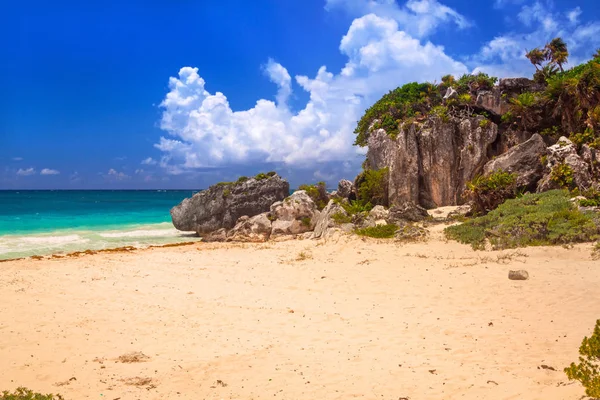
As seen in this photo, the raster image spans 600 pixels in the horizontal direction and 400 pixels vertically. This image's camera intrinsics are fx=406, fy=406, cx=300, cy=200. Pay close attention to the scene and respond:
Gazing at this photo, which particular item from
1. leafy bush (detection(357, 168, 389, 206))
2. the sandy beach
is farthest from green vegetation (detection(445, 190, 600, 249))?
leafy bush (detection(357, 168, 389, 206))

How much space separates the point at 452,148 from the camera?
27.9 metres

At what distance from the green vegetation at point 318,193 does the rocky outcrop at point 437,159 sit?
5145 mm

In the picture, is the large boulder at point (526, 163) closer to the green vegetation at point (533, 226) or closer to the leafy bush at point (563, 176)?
the leafy bush at point (563, 176)

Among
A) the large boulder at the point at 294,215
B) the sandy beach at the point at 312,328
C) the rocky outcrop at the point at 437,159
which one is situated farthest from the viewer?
the rocky outcrop at the point at 437,159

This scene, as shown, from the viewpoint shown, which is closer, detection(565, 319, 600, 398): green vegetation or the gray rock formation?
detection(565, 319, 600, 398): green vegetation

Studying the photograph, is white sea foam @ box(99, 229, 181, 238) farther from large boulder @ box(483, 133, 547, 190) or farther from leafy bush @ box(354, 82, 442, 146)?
large boulder @ box(483, 133, 547, 190)

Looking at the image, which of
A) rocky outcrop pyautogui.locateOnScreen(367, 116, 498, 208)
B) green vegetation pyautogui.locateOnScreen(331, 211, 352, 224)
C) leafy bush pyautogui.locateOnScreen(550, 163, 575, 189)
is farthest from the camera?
rocky outcrop pyautogui.locateOnScreen(367, 116, 498, 208)

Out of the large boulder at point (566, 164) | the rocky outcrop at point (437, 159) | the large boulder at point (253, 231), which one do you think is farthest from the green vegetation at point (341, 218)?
the large boulder at point (566, 164)

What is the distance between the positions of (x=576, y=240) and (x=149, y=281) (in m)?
15.3

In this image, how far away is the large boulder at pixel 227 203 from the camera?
30.9 metres

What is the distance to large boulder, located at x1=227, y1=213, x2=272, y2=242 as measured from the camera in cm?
2681

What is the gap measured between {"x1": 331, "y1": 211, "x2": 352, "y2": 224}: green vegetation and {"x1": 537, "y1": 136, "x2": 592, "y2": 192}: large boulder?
1024cm

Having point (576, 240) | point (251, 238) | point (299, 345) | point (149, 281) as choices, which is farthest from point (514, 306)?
point (251, 238)

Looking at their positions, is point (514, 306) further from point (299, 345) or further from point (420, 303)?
point (299, 345)
